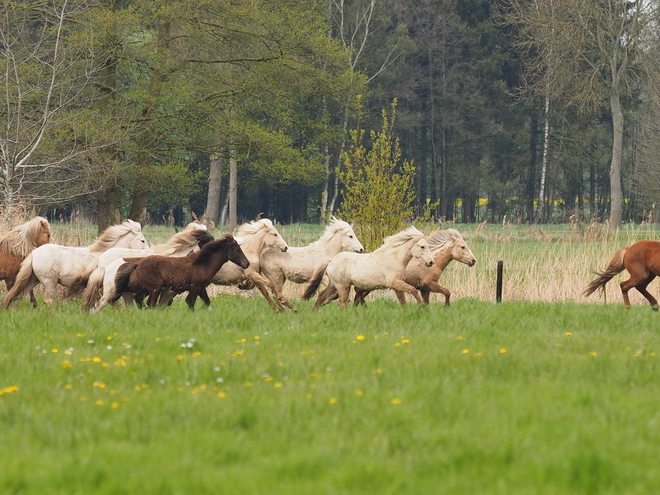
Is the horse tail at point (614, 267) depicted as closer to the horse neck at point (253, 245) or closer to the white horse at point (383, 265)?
the white horse at point (383, 265)

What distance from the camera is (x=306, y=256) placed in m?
15.3

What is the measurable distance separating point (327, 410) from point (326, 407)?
75 millimetres

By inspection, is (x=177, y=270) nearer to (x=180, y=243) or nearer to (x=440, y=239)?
(x=180, y=243)

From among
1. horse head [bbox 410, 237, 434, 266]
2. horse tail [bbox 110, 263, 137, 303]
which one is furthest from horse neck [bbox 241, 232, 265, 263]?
horse head [bbox 410, 237, 434, 266]

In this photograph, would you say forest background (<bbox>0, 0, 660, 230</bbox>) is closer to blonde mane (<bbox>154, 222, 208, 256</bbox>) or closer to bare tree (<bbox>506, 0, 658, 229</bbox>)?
bare tree (<bbox>506, 0, 658, 229</bbox>)

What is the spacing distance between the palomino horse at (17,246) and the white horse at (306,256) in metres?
3.72

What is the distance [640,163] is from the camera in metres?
48.7

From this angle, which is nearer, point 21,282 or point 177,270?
point 177,270

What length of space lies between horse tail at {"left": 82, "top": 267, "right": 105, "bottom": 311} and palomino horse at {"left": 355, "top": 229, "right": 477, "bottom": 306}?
12.9 ft

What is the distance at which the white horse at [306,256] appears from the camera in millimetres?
15188

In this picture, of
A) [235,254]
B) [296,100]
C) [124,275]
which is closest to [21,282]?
[124,275]

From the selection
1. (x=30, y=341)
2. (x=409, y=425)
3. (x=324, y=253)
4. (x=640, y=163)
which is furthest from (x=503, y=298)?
(x=640, y=163)

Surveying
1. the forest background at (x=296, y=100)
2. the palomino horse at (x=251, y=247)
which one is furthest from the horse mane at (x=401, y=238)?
the forest background at (x=296, y=100)

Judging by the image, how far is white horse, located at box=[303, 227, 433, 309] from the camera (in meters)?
13.4
